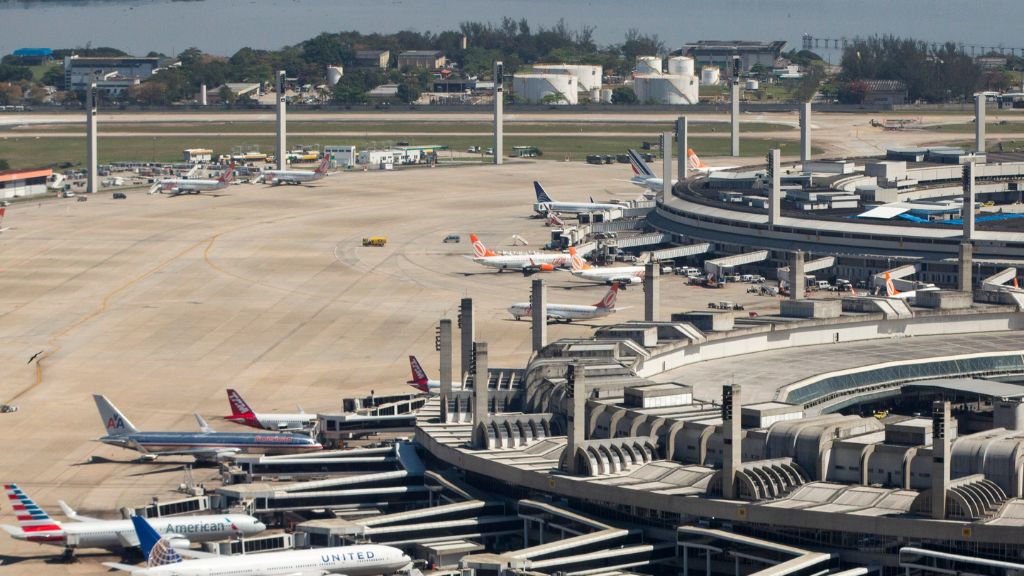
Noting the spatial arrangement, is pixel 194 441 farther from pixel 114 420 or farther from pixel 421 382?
pixel 421 382

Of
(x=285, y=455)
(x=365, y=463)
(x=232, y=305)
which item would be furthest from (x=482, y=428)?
(x=232, y=305)

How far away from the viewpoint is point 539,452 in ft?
309

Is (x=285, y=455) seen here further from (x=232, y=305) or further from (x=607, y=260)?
(x=607, y=260)

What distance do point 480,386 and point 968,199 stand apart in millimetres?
75510

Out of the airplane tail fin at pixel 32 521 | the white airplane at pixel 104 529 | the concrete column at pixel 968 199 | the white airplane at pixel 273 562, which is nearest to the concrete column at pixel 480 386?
the white airplane at pixel 104 529

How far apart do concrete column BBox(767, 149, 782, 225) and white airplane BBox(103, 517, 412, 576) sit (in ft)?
335

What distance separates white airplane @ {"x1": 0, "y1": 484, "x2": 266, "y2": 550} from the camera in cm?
8825

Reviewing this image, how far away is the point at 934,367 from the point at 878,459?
1326 inches

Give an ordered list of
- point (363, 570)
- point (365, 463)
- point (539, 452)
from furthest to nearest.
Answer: point (365, 463), point (539, 452), point (363, 570)

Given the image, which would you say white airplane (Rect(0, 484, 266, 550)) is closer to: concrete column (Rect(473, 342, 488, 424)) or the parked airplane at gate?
concrete column (Rect(473, 342, 488, 424))

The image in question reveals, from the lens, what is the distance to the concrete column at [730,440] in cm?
8200

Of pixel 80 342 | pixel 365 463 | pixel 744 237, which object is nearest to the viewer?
pixel 365 463

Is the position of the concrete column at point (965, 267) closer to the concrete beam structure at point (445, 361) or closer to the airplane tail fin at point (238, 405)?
the concrete beam structure at point (445, 361)

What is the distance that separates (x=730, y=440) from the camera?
269 feet
